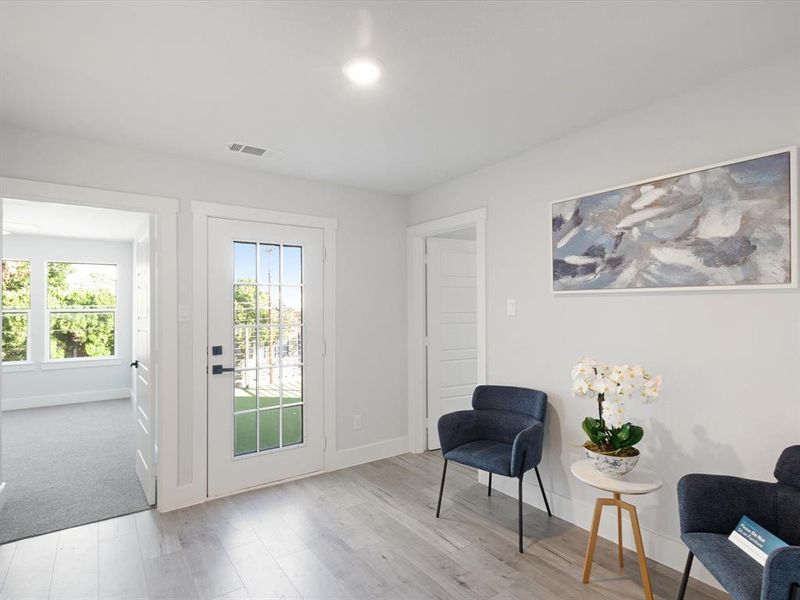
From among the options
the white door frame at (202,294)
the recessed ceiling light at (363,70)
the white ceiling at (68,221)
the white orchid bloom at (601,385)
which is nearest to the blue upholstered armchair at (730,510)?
the white orchid bloom at (601,385)

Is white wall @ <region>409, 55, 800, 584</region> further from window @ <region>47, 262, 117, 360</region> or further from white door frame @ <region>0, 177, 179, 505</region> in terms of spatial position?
window @ <region>47, 262, 117, 360</region>

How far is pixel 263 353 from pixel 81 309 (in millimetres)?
4795

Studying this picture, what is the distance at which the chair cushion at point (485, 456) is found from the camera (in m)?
2.61

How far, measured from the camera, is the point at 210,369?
127 inches

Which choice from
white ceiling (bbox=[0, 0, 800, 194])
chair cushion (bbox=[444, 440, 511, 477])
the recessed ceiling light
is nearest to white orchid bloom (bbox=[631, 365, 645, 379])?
chair cushion (bbox=[444, 440, 511, 477])

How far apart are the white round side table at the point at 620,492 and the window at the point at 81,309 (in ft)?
23.1

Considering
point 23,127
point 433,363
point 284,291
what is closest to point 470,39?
point 284,291

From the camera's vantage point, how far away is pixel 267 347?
3.51 metres

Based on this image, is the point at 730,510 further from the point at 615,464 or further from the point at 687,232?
the point at 687,232

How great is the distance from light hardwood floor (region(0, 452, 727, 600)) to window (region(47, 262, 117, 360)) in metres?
4.75

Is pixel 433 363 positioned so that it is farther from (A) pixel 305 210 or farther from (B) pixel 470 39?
(B) pixel 470 39

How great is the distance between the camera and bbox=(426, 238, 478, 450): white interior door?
13.9ft

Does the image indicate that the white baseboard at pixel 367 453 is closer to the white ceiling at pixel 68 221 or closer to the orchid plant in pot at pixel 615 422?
the orchid plant in pot at pixel 615 422

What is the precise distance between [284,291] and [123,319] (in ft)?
15.5
